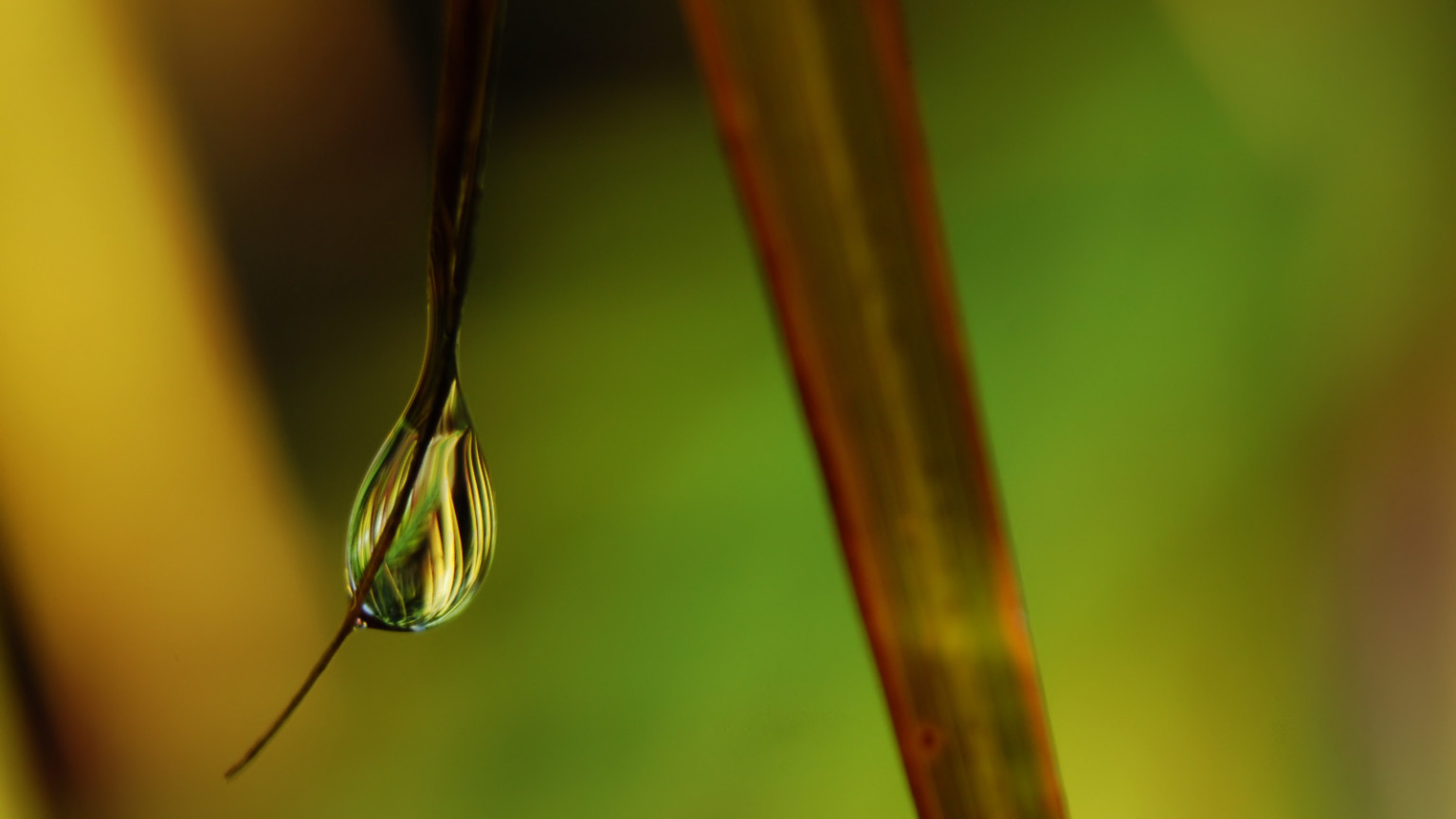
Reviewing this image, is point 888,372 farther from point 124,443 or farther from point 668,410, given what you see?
point 124,443

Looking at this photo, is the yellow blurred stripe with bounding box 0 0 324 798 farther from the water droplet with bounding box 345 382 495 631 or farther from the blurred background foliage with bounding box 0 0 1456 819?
the water droplet with bounding box 345 382 495 631

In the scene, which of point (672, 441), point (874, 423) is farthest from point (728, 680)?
point (874, 423)

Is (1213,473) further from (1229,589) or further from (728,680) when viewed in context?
(728,680)

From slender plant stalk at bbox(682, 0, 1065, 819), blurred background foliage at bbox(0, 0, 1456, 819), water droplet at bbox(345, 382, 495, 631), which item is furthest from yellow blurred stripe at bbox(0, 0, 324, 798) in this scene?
slender plant stalk at bbox(682, 0, 1065, 819)

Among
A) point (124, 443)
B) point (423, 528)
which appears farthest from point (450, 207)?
A: point (124, 443)

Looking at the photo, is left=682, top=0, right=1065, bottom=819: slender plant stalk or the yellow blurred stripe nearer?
left=682, top=0, right=1065, bottom=819: slender plant stalk

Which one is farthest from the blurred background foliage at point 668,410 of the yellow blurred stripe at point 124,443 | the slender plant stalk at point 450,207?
the slender plant stalk at point 450,207
